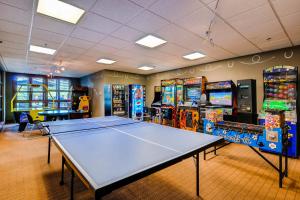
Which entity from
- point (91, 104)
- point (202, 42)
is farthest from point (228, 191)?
point (91, 104)

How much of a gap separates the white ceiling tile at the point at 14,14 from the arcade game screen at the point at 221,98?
5.25 m

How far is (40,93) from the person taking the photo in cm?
956

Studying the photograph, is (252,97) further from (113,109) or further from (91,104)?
(91,104)

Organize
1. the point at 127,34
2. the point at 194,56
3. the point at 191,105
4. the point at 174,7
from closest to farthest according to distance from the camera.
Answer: the point at 174,7 < the point at 127,34 < the point at 194,56 < the point at 191,105

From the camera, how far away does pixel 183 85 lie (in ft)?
20.1

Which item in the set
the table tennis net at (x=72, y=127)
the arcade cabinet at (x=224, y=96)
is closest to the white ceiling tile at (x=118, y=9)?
the table tennis net at (x=72, y=127)

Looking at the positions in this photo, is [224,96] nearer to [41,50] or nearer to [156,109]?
[156,109]

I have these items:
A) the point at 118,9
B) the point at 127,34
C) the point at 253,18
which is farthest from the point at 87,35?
the point at 253,18

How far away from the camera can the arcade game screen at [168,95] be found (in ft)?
21.5

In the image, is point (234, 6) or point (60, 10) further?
point (60, 10)

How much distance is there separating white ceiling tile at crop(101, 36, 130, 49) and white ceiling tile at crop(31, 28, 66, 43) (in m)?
0.95

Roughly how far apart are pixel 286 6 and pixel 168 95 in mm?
4782

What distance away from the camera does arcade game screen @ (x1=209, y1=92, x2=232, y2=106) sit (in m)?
4.87

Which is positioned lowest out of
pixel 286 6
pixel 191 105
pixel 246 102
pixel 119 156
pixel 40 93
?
pixel 119 156
